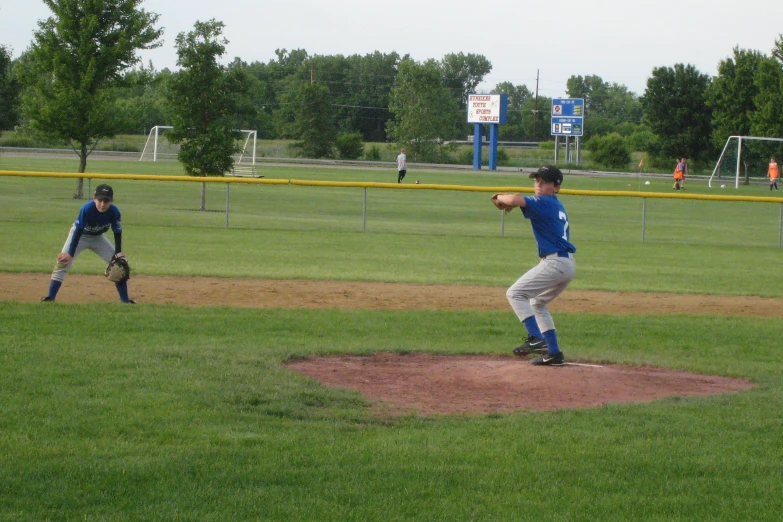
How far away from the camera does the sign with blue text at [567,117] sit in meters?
69.6

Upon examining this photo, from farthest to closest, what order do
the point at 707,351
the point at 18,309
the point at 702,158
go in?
1. the point at 702,158
2. the point at 18,309
3. the point at 707,351

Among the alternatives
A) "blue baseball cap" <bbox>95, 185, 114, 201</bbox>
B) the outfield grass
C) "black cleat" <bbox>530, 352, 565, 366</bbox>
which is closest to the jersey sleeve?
"blue baseball cap" <bbox>95, 185, 114, 201</bbox>

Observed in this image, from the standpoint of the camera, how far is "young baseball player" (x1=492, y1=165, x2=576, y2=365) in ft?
26.8

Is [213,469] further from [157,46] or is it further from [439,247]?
[157,46]

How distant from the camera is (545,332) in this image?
844 centimetres

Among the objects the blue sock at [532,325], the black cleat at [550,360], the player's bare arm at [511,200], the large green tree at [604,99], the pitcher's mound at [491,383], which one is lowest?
the pitcher's mound at [491,383]

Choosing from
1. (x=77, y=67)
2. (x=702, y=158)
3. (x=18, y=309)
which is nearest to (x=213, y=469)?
(x=18, y=309)

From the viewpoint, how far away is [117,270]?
37.5ft

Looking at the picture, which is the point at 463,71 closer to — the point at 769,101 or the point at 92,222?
the point at 769,101

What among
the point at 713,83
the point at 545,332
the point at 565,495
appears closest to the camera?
the point at 565,495

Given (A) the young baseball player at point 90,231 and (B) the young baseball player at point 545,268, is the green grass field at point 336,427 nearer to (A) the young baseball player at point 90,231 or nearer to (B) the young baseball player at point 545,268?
(A) the young baseball player at point 90,231

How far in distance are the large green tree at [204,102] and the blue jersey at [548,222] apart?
2111 centimetres

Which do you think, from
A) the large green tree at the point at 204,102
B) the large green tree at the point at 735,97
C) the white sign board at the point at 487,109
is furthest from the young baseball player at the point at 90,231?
the white sign board at the point at 487,109

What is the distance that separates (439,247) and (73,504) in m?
16.5
